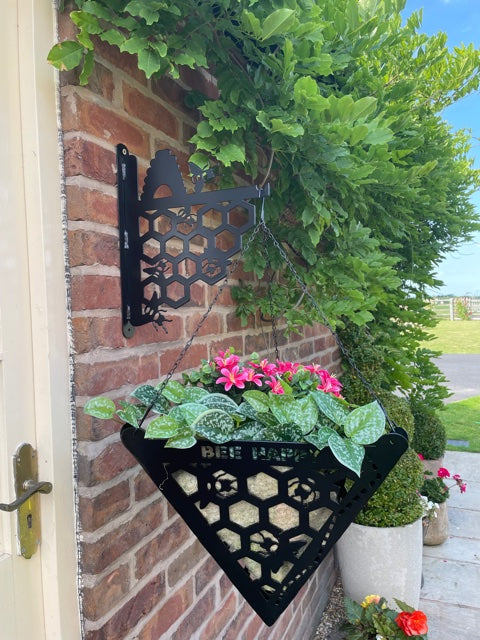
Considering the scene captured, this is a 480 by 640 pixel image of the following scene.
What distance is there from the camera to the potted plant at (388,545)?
214cm

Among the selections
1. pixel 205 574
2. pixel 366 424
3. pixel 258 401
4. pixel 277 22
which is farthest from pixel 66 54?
pixel 205 574

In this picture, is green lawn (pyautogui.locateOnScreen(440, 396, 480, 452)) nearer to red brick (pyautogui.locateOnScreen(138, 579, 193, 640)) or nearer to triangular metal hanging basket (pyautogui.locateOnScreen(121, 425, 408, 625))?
red brick (pyautogui.locateOnScreen(138, 579, 193, 640))

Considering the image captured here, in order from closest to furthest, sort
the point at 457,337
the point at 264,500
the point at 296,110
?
1. the point at 264,500
2. the point at 296,110
3. the point at 457,337

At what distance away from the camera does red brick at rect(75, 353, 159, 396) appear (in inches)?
34.1

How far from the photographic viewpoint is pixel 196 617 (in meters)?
1.19

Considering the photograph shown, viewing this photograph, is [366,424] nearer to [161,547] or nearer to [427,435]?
[161,547]

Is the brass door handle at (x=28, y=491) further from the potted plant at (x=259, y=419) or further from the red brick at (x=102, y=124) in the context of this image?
the red brick at (x=102, y=124)

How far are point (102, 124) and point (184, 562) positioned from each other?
3.34ft

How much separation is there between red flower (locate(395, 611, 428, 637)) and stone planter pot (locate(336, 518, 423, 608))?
285mm

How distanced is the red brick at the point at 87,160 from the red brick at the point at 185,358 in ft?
1.35

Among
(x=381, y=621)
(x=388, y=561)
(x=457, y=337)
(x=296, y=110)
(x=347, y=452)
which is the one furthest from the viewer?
(x=457, y=337)

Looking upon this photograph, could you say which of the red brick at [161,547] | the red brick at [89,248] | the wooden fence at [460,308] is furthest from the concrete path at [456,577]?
the wooden fence at [460,308]

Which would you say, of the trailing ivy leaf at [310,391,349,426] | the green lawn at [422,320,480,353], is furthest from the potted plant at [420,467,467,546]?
the green lawn at [422,320,480,353]

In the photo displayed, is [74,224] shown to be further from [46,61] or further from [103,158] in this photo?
[46,61]
